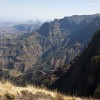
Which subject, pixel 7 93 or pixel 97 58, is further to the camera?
pixel 97 58

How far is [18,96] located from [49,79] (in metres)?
166

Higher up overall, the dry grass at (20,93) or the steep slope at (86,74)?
the dry grass at (20,93)

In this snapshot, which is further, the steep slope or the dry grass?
the steep slope

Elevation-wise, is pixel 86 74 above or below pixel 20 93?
below

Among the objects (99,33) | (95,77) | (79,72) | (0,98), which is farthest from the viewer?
(99,33)

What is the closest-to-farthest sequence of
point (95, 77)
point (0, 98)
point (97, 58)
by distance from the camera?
point (0, 98), point (95, 77), point (97, 58)

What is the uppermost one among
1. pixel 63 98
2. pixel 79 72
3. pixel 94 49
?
pixel 63 98

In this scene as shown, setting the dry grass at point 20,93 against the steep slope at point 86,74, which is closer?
the dry grass at point 20,93

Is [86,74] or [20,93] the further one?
[86,74]

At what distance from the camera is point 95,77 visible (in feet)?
301

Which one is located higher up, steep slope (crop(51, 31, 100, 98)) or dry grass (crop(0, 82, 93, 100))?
dry grass (crop(0, 82, 93, 100))

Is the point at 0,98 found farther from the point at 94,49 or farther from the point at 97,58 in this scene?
the point at 94,49

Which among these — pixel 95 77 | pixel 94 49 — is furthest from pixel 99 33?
pixel 95 77

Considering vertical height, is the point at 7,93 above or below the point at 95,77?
above
